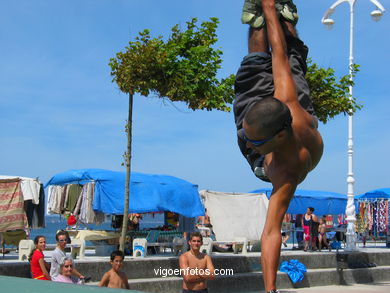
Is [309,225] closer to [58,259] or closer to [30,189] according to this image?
[30,189]

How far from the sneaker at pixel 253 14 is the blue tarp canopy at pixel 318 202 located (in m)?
17.6

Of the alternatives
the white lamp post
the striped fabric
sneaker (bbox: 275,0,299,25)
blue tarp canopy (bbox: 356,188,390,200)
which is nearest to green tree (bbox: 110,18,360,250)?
the striped fabric

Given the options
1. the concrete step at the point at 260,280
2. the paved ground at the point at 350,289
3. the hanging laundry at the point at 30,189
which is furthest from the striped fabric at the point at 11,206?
the paved ground at the point at 350,289

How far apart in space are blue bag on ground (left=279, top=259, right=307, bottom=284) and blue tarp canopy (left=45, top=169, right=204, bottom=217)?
3.39m

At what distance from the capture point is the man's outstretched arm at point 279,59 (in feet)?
9.45

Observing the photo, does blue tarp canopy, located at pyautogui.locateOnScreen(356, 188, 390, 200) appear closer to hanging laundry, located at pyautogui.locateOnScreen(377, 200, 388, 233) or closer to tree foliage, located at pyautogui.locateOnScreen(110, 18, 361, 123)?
hanging laundry, located at pyautogui.locateOnScreen(377, 200, 388, 233)

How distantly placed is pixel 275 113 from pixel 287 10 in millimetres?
873

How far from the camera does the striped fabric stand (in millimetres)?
12812

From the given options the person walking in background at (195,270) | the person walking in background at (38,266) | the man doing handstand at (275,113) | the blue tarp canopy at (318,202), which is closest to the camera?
the man doing handstand at (275,113)

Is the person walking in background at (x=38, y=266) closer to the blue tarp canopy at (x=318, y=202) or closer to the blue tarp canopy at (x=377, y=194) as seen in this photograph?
the blue tarp canopy at (x=318, y=202)

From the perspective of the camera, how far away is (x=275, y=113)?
8.52 feet

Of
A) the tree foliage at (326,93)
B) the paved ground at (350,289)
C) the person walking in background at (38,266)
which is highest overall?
the tree foliage at (326,93)

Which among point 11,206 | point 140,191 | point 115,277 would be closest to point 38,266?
point 115,277

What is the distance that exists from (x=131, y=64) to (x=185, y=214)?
491 cm
